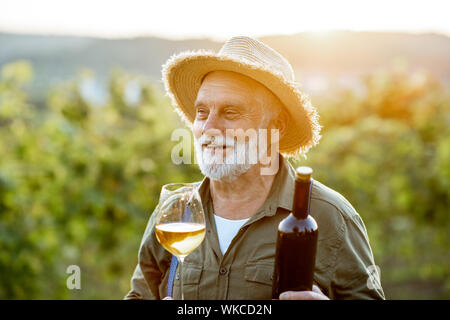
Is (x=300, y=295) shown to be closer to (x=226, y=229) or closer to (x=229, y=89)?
A: (x=226, y=229)

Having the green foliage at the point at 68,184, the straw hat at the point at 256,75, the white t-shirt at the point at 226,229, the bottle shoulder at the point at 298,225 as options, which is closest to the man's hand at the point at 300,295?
the bottle shoulder at the point at 298,225

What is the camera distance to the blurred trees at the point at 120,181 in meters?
7.28

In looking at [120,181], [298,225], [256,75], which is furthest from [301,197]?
[120,181]

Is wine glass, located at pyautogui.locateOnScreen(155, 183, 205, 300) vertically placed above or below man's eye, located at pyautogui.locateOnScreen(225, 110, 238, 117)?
below

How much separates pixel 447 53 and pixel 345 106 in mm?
2754

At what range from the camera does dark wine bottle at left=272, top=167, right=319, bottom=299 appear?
1.84 m

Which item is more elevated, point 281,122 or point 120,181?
point 281,122

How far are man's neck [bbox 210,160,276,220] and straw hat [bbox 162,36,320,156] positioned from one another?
0.38 m

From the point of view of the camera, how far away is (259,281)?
238cm

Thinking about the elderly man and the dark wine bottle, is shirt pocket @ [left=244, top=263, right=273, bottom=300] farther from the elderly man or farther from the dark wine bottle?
the dark wine bottle

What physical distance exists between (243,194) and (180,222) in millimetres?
796

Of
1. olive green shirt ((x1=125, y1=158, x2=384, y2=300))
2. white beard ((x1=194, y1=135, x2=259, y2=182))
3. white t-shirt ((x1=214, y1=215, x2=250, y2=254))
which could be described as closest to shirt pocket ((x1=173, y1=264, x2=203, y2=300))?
olive green shirt ((x1=125, y1=158, x2=384, y2=300))
